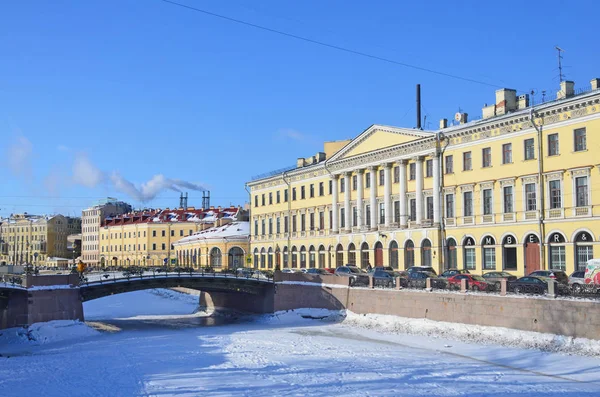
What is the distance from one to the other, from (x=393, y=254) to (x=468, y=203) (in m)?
9.39

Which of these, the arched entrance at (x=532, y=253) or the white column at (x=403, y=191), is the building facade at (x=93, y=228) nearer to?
the white column at (x=403, y=191)

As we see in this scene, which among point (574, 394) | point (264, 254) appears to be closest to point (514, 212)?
point (574, 394)

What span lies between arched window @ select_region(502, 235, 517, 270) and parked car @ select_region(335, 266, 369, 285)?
363 inches

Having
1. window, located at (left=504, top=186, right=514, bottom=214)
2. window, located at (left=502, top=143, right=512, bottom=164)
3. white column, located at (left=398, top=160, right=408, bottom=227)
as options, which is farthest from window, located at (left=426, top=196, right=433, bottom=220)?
window, located at (left=502, top=143, right=512, bottom=164)

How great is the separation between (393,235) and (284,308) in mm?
11425

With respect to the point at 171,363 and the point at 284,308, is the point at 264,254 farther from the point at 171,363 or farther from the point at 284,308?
the point at 171,363

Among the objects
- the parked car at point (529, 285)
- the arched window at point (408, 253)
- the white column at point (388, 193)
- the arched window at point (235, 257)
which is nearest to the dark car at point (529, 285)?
the parked car at point (529, 285)

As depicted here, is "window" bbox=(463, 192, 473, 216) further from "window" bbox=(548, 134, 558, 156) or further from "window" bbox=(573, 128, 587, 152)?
Answer: "window" bbox=(573, 128, 587, 152)

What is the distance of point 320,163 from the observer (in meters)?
69.3

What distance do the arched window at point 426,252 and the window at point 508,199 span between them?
7.90m

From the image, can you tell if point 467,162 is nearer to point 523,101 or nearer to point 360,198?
point 523,101

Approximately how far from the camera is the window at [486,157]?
51.0m

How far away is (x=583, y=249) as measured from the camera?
145ft

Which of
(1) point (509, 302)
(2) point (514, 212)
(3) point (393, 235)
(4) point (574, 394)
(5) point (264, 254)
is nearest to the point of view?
(4) point (574, 394)
